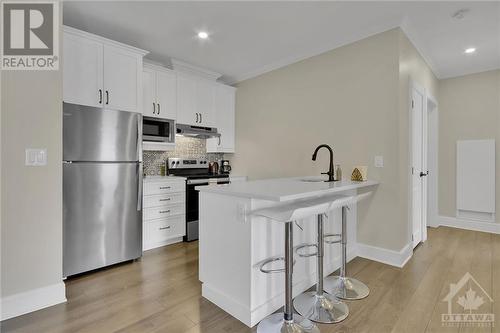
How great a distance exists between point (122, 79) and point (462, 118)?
5143 millimetres

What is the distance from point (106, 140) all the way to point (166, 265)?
1.44m

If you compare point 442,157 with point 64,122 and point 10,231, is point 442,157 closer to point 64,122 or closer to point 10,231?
point 64,122

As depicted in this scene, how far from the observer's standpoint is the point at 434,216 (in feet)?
14.9

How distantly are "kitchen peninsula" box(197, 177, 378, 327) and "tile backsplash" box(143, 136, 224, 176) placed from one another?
2016mm

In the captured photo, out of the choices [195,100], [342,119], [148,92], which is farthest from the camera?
[195,100]

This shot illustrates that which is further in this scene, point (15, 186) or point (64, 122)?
point (64, 122)

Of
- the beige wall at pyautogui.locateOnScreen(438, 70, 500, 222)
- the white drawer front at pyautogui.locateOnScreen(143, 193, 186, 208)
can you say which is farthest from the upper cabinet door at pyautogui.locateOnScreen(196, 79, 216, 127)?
the beige wall at pyautogui.locateOnScreen(438, 70, 500, 222)

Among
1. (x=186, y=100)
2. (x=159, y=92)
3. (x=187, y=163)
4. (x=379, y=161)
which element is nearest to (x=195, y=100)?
(x=186, y=100)

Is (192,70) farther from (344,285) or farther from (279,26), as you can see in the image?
(344,285)

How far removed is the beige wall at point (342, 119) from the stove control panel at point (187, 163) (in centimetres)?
87

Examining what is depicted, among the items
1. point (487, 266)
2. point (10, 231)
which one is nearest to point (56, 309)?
point (10, 231)

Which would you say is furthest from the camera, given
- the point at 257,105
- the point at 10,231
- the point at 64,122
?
the point at 257,105

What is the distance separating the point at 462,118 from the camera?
4383mm

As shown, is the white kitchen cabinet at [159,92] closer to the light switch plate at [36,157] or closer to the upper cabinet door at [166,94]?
the upper cabinet door at [166,94]
